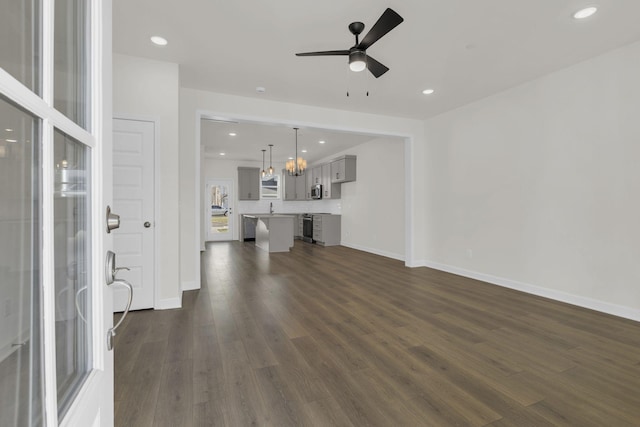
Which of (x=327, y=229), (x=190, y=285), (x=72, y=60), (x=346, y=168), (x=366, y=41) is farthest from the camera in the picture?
(x=327, y=229)

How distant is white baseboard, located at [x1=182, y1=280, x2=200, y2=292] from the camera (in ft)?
13.4

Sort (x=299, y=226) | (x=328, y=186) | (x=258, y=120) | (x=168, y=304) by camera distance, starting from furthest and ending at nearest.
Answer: (x=299, y=226)
(x=328, y=186)
(x=258, y=120)
(x=168, y=304)

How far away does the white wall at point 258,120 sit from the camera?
404 centimetres

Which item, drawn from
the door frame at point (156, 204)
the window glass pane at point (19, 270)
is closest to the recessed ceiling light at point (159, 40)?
the door frame at point (156, 204)

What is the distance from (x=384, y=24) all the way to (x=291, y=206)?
28.3 feet

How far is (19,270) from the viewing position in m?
0.49

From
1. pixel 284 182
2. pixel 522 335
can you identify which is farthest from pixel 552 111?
pixel 284 182

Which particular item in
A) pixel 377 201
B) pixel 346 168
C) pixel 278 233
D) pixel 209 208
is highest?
pixel 346 168

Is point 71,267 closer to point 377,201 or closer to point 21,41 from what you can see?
point 21,41

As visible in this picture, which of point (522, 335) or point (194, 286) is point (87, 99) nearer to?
point (522, 335)

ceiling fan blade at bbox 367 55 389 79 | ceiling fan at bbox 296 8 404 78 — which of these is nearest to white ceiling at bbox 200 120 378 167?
ceiling fan blade at bbox 367 55 389 79

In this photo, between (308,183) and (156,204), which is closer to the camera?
(156,204)

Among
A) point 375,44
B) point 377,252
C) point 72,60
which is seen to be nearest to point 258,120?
point 375,44

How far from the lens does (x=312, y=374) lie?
2.09 m
